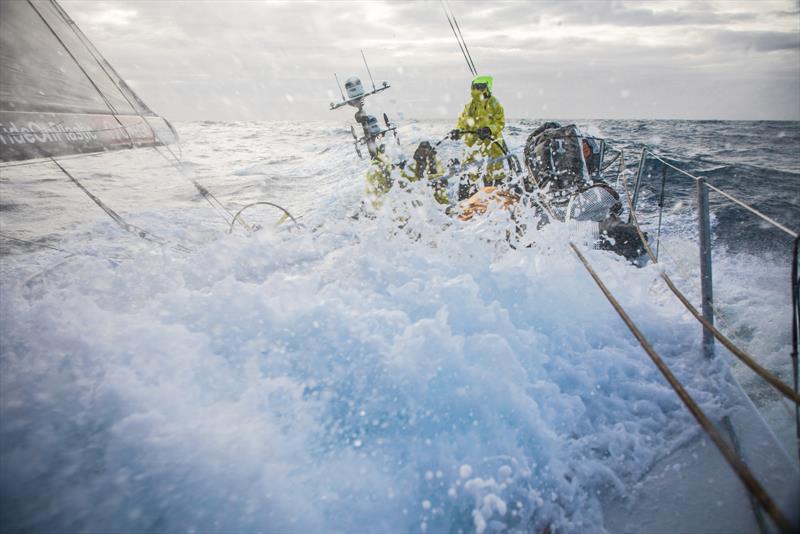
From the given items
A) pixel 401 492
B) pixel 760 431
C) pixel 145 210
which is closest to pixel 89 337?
pixel 401 492

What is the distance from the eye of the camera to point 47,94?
20.1ft

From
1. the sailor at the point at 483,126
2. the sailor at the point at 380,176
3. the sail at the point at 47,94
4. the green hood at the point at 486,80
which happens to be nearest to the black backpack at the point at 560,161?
the sailor at the point at 483,126

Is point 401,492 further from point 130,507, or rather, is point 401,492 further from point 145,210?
point 145,210

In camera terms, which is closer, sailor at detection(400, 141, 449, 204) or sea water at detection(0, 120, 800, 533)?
sea water at detection(0, 120, 800, 533)

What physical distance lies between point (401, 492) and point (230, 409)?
1177mm

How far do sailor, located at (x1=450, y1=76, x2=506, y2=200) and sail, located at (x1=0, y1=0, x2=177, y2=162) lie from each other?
21.0 ft

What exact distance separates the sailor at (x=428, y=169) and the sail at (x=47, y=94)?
548 cm

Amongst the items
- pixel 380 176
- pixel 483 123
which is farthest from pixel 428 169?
pixel 483 123

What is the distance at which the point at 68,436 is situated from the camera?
197cm

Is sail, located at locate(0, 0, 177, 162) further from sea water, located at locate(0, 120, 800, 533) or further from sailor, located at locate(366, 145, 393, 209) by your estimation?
sailor, located at locate(366, 145, 393, 209)

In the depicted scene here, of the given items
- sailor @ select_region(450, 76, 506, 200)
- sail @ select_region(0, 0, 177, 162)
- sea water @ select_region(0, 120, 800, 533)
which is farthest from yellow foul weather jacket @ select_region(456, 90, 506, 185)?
sail @ select_region(0, 0, 177, 162)

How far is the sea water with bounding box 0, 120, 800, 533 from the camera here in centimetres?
193

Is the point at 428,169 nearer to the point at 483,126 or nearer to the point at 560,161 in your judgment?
the point at 483,126

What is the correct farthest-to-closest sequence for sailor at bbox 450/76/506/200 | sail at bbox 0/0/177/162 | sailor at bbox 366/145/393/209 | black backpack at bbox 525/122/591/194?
sailor at bbox 366/145/393/209
sailor at bbox 450/76/506/200
black backpack at bbox 525/122/591/194
sail at bbox 0/0/177/162
